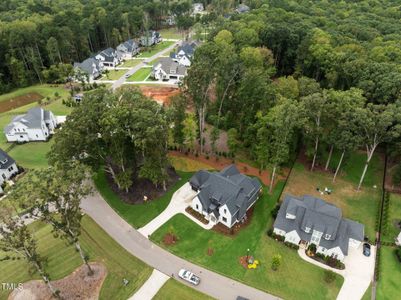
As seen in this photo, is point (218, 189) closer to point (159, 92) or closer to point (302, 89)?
point (302, 89)

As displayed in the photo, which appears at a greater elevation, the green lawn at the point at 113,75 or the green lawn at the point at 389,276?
the green lawn at the point at 113,75

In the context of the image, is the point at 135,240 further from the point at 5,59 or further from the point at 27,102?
the point at 5,59

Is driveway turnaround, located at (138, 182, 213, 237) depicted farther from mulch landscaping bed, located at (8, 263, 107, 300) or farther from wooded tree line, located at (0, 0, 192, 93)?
wooded tree line, located at (0, 0, 192, 93)

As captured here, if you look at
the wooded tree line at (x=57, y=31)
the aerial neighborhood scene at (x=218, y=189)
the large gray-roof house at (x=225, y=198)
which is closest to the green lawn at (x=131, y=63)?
the wooded tree line at (x=57, y=31)

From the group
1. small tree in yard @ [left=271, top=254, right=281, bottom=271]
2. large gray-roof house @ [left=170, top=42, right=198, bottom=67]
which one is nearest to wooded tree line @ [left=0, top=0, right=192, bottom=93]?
large gray-roof house @ [left=170, top=42, right=198, bottom=67]

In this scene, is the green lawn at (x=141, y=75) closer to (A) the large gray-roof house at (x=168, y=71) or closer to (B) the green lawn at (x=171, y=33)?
(A) the large gray-roof house at (x=168, y=71)

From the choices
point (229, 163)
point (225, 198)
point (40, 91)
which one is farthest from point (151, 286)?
point (40, 91)

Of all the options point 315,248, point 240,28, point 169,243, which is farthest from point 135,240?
point 240,28
